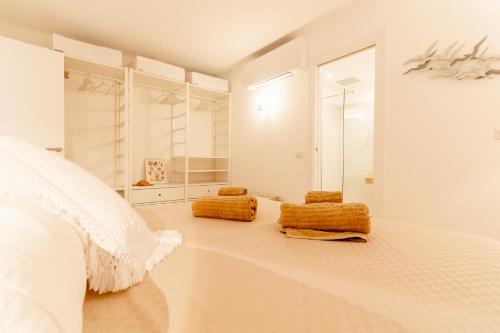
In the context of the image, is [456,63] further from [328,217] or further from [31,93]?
[31,93]

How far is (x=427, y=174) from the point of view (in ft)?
6.10

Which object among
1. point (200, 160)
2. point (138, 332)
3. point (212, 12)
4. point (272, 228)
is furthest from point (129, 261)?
point (200, 160)

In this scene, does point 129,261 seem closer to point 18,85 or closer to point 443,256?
point 443,256

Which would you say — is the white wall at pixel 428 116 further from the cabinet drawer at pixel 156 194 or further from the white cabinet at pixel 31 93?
the white cabinet at pixel 31 93

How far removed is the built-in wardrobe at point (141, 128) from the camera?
288 centimetres

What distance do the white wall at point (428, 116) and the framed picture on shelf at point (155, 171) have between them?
2.59m

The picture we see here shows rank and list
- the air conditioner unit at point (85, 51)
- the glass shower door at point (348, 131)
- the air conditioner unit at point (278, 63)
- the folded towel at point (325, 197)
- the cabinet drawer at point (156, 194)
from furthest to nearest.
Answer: the glass shower door at point (348, 131) < the cabinet drawer at point (156, 194) < the air conditioner unit at point (278, 63) < the air conditioner unit at point (85, 51) < the folded towel at point (325, 197)

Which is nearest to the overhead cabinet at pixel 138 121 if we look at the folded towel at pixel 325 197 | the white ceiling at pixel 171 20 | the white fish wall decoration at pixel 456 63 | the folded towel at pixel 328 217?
the white ceiling at pixel 171 20

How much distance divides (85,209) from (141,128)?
10.3ft

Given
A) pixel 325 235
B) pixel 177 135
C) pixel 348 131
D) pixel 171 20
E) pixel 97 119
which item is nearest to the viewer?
pixel 325 235

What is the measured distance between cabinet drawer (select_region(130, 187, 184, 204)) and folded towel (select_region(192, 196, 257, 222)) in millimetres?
1981

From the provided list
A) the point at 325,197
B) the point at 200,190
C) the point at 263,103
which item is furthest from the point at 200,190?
the point at 325,197

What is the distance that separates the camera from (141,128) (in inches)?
134

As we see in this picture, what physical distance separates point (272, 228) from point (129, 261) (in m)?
0.65
